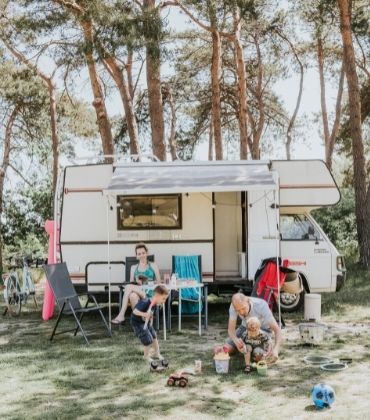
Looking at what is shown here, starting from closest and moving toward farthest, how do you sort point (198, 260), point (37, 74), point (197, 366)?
point (197, 366), point (198, 260), point (37, 74)

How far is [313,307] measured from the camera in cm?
830

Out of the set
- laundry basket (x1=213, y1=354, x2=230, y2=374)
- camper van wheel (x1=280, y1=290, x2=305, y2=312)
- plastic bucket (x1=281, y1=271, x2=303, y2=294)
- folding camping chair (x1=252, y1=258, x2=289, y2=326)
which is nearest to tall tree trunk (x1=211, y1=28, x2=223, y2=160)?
camper van wheel (x1=280, y1=290, x2=305, y2=312)

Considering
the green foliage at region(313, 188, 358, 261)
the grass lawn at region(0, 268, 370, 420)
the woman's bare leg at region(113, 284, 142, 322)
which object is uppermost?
the green foliage at region(313, 188, 358, 261)

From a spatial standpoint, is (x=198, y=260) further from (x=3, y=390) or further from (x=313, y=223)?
(x=3, y=390)

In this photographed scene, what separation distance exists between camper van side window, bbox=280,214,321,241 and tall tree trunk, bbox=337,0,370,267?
4.50m

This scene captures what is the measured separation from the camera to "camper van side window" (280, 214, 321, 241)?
954 cm

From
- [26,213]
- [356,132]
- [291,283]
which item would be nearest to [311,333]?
[291,283]

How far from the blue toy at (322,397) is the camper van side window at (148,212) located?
4.77 metres

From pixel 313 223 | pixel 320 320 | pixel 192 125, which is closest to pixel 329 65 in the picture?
pixel 192 125

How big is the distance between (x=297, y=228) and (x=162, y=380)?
4.64 metres

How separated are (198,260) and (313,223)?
1909 millimetres

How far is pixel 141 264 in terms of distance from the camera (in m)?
8.34

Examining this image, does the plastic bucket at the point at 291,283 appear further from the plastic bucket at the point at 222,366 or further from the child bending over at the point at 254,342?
the plastic bucket at the point at 222,366

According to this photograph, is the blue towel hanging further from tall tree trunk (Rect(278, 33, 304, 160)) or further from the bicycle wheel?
tall tree trunk (Rect(278, 33, 304, 160))
